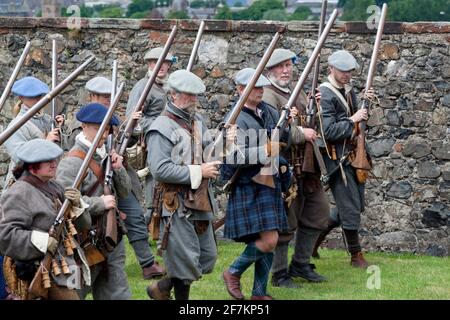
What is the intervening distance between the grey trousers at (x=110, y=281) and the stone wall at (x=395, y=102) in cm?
469

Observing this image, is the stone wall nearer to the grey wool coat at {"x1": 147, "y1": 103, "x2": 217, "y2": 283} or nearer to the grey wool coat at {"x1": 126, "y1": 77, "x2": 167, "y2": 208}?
the grey wool coat at {"x1": 126, "y1": 77, "x2": 167, "y2": 208}

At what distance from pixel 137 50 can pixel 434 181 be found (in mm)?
3362

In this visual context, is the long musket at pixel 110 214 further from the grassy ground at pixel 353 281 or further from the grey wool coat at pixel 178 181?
the grassy ground at pixel 353 281

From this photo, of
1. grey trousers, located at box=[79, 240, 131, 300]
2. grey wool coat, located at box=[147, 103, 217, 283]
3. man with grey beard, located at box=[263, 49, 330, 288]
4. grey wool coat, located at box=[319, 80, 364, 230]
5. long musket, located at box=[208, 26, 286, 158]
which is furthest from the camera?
grey wool coat, located at box=[319, 80, 364, 230]

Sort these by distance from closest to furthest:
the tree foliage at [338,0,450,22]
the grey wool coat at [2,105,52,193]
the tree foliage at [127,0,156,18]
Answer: the grey wool coat at [2,105,52,193]
the tree foliage at [338,0,450,22]
the tree foliage at [127,0,156,18]

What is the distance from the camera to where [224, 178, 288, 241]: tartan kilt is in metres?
9.27

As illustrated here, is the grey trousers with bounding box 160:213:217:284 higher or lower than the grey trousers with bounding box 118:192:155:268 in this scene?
higher

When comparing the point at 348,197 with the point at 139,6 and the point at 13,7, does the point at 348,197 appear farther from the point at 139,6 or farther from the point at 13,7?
→ the point at 139,6

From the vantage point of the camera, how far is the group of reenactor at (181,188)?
7617mm

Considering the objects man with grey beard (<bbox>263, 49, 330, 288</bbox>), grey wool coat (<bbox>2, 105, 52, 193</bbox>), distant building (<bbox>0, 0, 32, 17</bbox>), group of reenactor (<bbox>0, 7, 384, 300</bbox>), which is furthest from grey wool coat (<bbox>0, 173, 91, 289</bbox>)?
distant building (<bbox>0, 0, 32, 17</bbox>)

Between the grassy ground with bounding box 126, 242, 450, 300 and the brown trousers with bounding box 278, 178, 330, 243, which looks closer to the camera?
the grassy ground with bounding box 126, 242, 450, 300

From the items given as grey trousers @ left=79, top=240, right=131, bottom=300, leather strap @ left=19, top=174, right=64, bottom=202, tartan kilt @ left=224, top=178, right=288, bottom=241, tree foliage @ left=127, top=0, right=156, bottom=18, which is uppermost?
leather strap @ left=19, top=174, right=64, bottom=202

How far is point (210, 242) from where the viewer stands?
901cm
